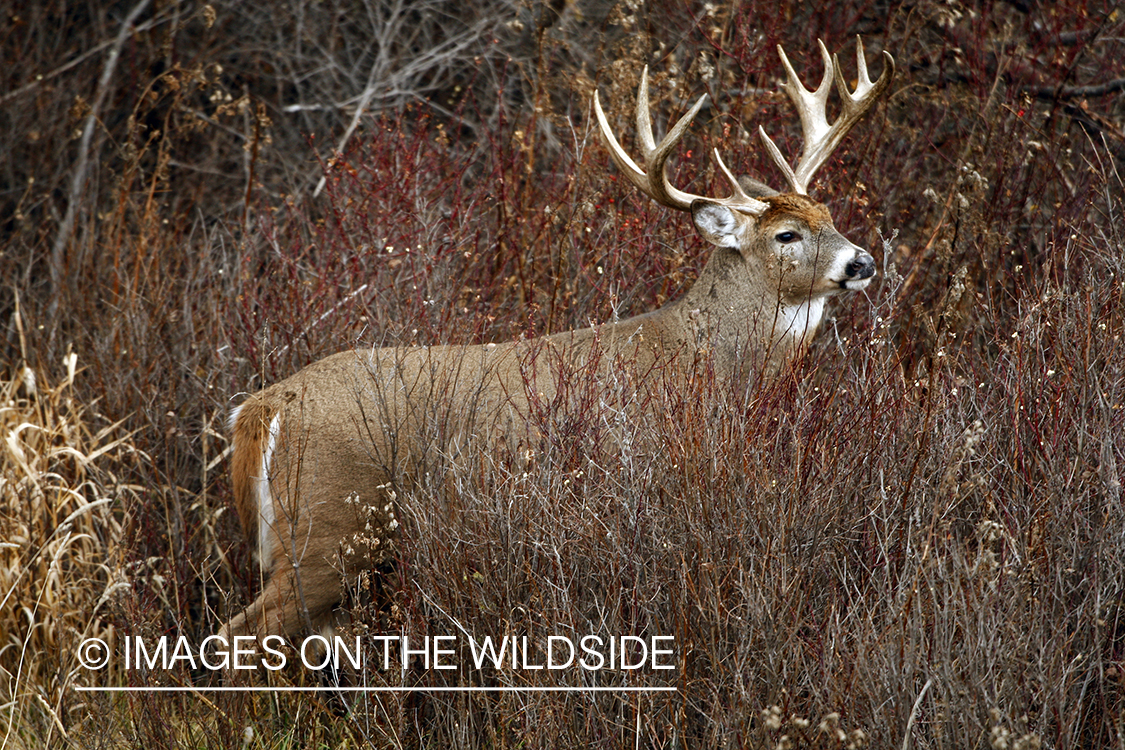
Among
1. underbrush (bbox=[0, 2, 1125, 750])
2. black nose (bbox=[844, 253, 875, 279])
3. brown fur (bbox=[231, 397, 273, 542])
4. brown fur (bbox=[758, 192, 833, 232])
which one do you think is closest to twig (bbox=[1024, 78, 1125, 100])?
underbrush (bbox=[0, 2, 1125, 750])

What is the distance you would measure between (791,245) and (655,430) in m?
1.51

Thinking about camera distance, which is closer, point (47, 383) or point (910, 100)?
point (47, 383)

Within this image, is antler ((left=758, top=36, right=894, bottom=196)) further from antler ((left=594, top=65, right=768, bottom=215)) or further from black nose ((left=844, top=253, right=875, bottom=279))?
black nose ((left=844, top=253, right=875, bottom=279))

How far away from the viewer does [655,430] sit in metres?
3.33

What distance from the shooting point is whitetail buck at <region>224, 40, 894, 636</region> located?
376 cm

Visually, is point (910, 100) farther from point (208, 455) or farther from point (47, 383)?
point (47, 383)

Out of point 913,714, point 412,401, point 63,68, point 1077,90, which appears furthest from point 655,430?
point 63,68

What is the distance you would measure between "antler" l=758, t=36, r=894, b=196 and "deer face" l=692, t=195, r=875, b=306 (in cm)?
19

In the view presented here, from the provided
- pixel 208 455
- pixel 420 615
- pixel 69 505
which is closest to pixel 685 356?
pixel 420 615

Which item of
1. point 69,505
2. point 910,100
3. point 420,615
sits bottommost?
point 69,505

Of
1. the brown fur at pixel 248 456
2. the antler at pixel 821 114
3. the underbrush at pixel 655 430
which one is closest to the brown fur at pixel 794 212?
the antler at pixel 821 114

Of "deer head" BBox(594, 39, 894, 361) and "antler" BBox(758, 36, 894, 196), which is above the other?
"antler" BBox(758, 36, 894, 196)

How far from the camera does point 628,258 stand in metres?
5.45

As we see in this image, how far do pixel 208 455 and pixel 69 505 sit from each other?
1.97ft
